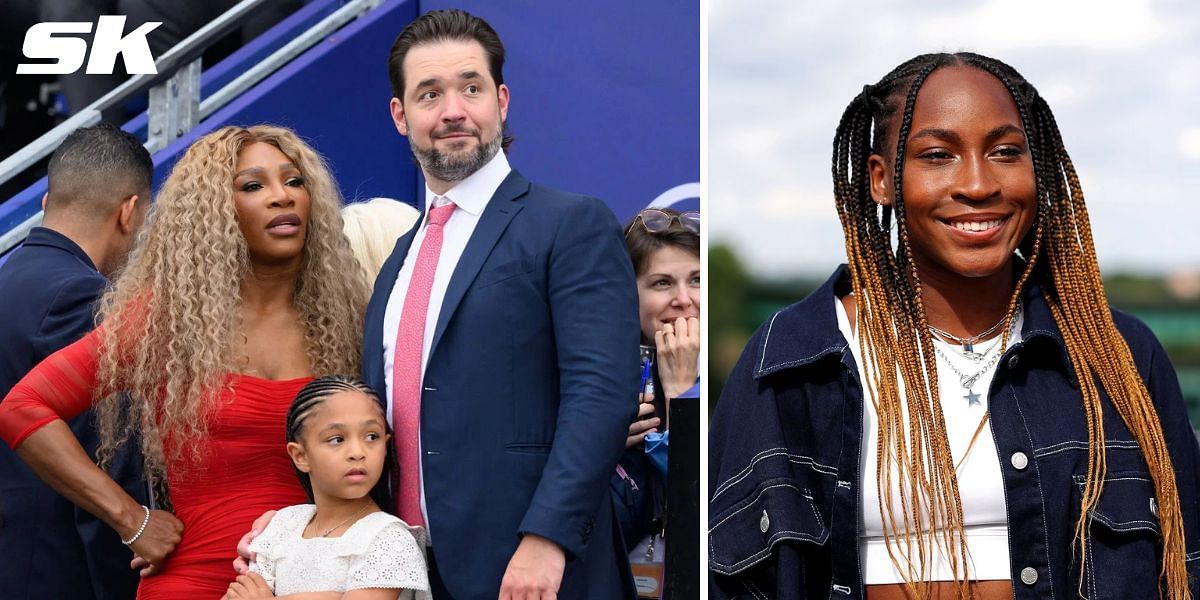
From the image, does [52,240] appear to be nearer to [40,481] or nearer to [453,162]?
[40,481]

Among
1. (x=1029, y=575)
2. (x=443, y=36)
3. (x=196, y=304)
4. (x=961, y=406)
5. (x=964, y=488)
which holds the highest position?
Result: (x=443, y=36)

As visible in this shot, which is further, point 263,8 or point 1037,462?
point 263,8

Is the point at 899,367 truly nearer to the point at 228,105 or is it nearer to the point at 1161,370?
the point at 1161,370

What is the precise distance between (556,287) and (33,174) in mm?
2598

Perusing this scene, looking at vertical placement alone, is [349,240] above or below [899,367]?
above

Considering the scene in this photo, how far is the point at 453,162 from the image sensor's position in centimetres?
273

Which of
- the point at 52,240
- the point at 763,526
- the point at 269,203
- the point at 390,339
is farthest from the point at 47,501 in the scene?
the point at 763,526

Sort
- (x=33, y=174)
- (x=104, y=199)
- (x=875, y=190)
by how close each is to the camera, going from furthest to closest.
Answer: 1. (x=33, y=174)
2. (x=104, y=199)
3. (x=875, y=190)

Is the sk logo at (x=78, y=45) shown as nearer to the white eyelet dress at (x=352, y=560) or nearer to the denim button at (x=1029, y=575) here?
the white eyelet dress at (x=352, y=560)

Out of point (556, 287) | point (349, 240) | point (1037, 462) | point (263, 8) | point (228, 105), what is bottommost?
point (1037, 462)

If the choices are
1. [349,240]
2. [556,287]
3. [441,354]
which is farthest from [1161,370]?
[349,240]

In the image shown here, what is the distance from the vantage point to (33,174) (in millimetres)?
4484

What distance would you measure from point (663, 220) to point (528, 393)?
77cm

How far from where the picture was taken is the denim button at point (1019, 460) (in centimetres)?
212
